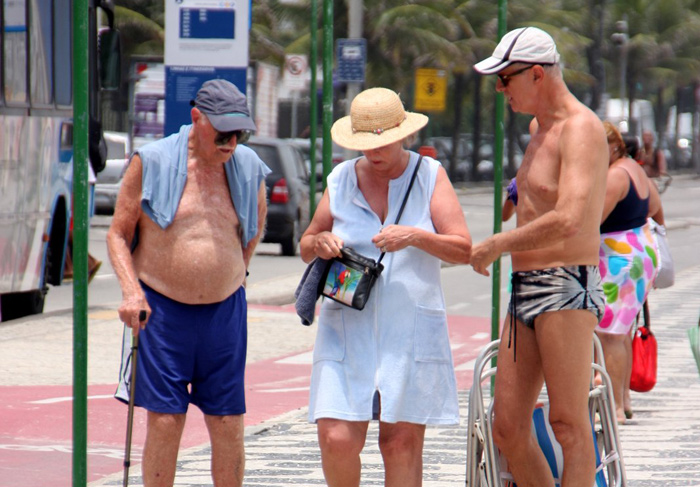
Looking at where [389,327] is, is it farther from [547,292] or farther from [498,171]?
[498,171]

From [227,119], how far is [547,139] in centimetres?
115

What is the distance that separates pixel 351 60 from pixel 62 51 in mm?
8139

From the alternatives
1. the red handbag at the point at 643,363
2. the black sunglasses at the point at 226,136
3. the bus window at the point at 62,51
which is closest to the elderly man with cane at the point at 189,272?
the black sunglasses at the point at 226,136

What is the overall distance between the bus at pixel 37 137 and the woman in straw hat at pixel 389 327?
7.06 meters

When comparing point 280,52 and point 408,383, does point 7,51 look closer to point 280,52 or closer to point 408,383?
point 408,383

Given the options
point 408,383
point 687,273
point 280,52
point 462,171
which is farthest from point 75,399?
point 462,171

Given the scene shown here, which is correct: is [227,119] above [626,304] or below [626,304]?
above

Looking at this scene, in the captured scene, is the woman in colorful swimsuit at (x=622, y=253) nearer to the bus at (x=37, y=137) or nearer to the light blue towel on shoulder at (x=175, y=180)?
the light blue towel on shoulder at (x=175, y=180)

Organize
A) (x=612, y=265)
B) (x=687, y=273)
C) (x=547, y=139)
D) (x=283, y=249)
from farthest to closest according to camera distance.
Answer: (x=283, y=249) → (x=687, y=273) → (x=612, y=265) → (x=547, y=139)

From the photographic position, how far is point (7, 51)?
1183 cm

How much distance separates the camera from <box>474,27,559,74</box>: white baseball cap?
5004 mm

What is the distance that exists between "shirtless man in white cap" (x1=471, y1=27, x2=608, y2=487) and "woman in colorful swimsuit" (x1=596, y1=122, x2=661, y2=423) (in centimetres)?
269

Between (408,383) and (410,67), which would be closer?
(408,383)

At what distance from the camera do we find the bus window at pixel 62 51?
12.9 m
